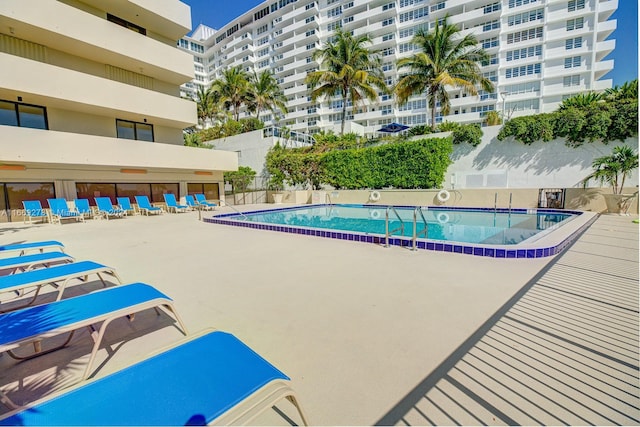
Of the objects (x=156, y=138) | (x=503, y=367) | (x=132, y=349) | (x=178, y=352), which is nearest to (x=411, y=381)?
(x=503, y=367)

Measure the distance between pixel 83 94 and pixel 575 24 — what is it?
168 ft

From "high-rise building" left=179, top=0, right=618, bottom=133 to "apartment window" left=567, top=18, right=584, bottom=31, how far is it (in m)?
0.10

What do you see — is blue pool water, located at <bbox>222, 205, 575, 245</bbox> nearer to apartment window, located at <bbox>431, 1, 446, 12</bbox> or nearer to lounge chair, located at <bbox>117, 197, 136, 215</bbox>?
lounge chair, located at <bbox>117, 197, 136, 215</bbox>

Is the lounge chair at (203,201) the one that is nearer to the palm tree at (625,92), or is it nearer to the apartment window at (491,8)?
the palm tree at (625,92)

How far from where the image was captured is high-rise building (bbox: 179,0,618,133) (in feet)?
113

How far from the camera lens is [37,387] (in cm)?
205

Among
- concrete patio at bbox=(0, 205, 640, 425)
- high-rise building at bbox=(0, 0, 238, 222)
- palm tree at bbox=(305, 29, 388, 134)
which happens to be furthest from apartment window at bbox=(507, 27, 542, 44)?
concrete patio at bbox=(0, 205, 640, 425)

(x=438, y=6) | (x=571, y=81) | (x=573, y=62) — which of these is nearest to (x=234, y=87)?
(x=438, y=6)

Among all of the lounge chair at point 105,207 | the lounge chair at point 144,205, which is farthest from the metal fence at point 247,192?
the lounge chair at point 105,207

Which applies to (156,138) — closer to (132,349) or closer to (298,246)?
(298,246)

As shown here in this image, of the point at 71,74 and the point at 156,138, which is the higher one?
the point at 71,74

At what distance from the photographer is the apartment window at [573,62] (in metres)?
34.5

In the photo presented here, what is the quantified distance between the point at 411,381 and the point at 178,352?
1.61 meters

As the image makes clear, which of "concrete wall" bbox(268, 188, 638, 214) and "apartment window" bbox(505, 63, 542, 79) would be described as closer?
"concrete wall" bbox(268, 188, 638, 214)
